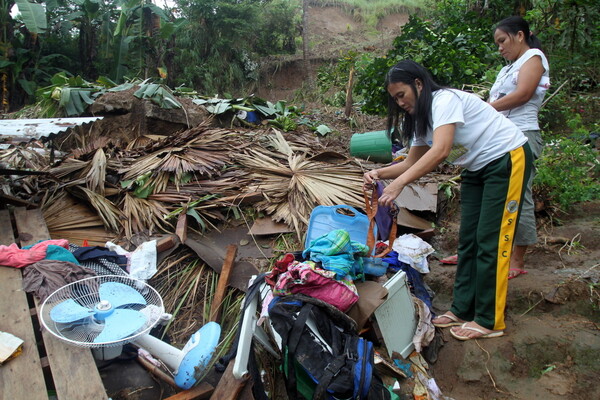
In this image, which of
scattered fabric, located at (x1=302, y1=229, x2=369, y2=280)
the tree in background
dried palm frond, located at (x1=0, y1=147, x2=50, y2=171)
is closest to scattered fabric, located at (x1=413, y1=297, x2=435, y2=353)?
scattered fabric, located at (x1=302, y1=229, x2=369, y2=280)

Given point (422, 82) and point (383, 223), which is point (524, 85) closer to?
point (422, 82)

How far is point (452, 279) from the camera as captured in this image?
3.33m

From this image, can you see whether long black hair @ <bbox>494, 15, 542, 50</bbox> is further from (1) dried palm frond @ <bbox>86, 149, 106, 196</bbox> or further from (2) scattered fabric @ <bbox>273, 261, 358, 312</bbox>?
A: (1) dried palm frond @ <bbox>86, 149, 106, 196</bbox>

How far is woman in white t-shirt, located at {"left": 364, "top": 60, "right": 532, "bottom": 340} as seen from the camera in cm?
228

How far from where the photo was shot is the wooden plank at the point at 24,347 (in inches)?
83.0

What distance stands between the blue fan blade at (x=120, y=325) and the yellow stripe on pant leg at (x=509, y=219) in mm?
2075

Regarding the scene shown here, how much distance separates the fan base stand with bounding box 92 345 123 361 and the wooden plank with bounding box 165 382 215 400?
1.43ft

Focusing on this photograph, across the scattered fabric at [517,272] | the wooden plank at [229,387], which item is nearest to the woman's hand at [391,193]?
the wooden plank at [229,387]

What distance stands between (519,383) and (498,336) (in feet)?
0.95

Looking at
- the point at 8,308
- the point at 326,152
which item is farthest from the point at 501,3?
the point at 8,308

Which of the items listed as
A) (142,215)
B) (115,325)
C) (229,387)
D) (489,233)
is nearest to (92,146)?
(142,215)

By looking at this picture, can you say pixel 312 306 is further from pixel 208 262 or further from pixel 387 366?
pixel 208 262

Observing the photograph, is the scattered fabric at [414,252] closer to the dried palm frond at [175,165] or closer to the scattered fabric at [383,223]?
the scattered fabric at [383,223]

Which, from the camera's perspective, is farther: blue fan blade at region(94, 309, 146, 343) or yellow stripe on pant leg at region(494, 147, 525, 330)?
yellow stripe on pant leg at region(494, 147, 525, 330)
